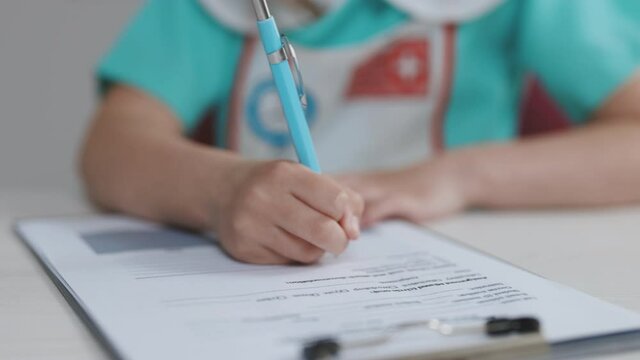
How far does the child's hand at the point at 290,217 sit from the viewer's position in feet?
1.80

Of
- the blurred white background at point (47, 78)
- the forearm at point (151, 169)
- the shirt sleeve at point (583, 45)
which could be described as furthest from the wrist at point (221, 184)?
the blurred white background at point (47, 78)

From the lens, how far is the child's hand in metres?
0.55

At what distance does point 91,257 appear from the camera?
1.93 feet

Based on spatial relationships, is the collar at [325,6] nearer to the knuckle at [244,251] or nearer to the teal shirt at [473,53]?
the teal shirt at [473,53]

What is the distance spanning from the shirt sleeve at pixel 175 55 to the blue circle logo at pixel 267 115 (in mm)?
46

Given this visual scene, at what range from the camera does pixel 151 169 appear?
725 millimetres

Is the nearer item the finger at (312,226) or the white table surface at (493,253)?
the white table surface at (493,253)

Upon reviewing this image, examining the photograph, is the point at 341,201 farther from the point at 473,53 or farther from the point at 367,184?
the point at 473,53

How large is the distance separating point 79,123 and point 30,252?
0.93 metres

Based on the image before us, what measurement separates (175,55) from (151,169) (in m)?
0.21

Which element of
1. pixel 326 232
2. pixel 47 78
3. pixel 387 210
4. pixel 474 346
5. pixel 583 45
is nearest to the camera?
pixel 474 346

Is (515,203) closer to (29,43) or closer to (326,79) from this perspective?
(326,79)

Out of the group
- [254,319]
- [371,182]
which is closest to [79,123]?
[371,182]

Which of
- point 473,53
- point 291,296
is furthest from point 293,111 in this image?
point 473,53
